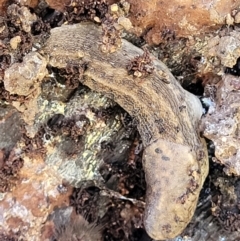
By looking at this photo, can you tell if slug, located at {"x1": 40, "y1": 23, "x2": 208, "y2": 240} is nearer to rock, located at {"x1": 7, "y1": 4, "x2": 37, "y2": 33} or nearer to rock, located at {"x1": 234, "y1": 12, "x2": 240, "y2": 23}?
rock, located at {"x1": 7, "y1": 4, "x2": 37, "y2": 33}

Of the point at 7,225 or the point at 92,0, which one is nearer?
the point at 92,0

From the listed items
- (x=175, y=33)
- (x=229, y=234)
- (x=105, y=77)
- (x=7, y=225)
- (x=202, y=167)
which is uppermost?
(x=175, y=33)

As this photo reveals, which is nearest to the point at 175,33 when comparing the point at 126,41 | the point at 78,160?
the point at 126,41

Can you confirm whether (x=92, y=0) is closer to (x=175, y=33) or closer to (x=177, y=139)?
(x=175, y=33)

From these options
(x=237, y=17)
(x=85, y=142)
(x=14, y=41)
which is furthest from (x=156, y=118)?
(x=14, y=41)

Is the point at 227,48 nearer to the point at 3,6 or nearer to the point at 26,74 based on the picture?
the point at 26,74

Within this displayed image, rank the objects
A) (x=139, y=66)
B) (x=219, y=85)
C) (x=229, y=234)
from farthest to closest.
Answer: (x=229, y=234) < (x=219, y=85) < (x=139, y=66)

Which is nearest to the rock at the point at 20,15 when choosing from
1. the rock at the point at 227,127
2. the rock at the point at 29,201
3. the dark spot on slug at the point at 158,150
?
the rock at the point at 29,201

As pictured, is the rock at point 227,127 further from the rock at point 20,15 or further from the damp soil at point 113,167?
the rock at point 20,15
